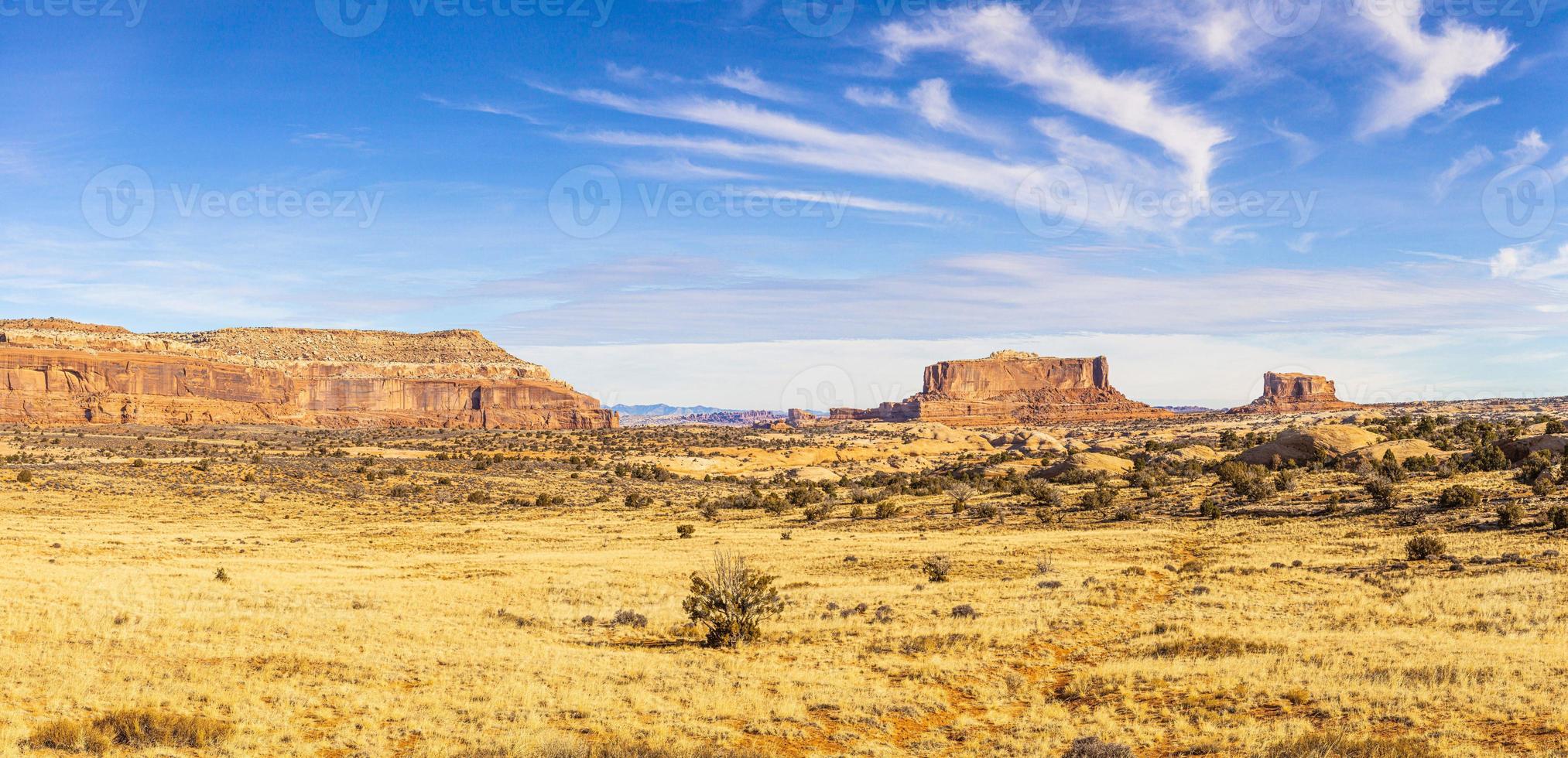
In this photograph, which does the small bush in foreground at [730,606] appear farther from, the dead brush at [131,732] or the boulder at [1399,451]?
the boulder at [1399,451]

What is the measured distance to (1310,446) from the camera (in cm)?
4269

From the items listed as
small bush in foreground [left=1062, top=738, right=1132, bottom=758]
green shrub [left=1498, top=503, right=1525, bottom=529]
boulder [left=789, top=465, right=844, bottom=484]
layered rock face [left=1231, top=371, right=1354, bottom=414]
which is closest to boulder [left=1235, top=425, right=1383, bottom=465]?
green shrub [left=1498, top=503, right=1525, bottom=529]

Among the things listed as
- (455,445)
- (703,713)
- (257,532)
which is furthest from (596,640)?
(455,445)

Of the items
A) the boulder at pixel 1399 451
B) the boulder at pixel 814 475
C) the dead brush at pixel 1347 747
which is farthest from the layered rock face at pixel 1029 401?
the dead brush at pixel 1347 747

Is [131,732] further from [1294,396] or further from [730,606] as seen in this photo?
[1294,396]

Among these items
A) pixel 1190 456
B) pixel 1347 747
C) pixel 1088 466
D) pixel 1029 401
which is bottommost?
pixel 1347 747

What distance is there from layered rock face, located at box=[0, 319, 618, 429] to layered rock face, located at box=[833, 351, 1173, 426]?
6054 centimetres

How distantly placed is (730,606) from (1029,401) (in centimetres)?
17267

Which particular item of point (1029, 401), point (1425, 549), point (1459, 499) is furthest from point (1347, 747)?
point (1029, 401)

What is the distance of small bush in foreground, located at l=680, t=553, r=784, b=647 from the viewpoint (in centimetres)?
1592

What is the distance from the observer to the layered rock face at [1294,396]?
483ft

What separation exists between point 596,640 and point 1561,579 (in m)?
18.0

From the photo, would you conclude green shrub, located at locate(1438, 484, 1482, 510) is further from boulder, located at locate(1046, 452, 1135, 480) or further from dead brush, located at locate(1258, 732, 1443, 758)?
dead brush, located at locate(1258, 732, 1443, 758)

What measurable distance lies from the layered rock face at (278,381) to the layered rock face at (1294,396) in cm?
11161
